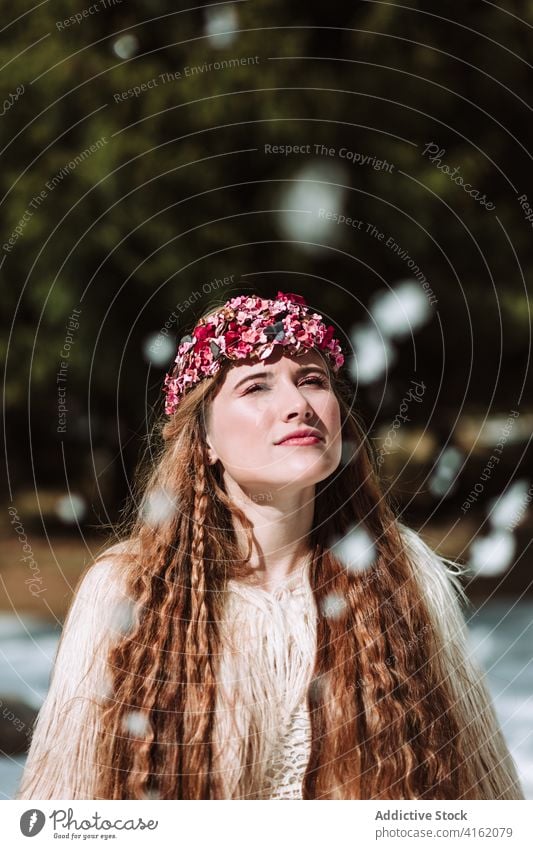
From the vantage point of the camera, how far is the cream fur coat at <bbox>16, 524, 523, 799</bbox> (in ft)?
6.01

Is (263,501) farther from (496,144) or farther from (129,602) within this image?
(496,144)

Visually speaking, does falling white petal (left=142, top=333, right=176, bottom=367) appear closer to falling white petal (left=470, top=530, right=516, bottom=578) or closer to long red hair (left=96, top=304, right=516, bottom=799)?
long red hair (left=96, top=304, right=516, bottom=799)

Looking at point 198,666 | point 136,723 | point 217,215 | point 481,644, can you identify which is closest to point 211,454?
point 198,666

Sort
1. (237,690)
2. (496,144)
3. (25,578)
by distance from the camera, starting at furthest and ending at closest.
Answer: (496,144)
(25,578)
(237,690)

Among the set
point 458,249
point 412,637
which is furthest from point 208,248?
point 412,637

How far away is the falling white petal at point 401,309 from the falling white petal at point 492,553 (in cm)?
56

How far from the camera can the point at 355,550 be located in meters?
1.97

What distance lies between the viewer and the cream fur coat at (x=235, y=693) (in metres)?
1.83

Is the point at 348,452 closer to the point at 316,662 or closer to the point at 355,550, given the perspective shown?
the point at 355,550

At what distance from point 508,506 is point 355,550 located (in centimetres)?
68

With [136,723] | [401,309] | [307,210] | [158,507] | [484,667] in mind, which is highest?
[307,210]

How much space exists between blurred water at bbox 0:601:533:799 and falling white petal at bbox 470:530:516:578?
0.11 meters

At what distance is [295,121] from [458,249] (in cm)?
51

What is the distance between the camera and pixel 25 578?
2.22 m
